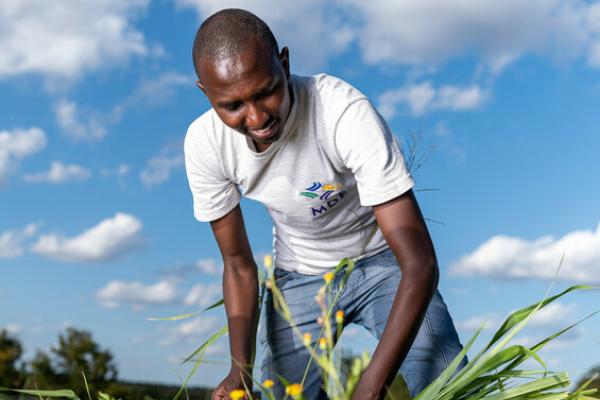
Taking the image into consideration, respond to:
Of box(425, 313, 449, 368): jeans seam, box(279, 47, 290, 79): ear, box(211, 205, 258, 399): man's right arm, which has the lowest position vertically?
box(425, 313, 449, 368): jeans seam

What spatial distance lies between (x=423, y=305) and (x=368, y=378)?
1.10ft

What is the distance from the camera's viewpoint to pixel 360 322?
331 centimetres

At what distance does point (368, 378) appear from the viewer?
2.42m

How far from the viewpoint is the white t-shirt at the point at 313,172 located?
2.83 m

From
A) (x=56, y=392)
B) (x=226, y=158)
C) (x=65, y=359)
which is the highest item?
(x=65, y=359)

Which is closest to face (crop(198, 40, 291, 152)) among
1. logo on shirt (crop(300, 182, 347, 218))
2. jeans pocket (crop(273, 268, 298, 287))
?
logo on shirt (crop(300, 182, 347, 218))

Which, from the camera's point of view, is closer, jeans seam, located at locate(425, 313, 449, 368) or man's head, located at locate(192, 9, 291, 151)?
man's head, located at locate(192, 9, 291, 151)

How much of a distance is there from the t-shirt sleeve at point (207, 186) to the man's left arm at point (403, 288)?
0.87 meters

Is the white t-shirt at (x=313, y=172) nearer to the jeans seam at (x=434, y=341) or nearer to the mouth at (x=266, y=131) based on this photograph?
the mouth at (x=266, y=131)

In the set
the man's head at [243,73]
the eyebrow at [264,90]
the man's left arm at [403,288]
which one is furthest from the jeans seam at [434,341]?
the eyebrow at [264,90]

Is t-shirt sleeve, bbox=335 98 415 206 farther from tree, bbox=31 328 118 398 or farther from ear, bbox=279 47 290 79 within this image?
tree, bbox=31 328 118 398

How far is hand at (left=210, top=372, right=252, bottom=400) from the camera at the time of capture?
3.06 metres

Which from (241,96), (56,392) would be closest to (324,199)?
(241,96)

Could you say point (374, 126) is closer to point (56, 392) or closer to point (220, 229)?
point (220, 229)
